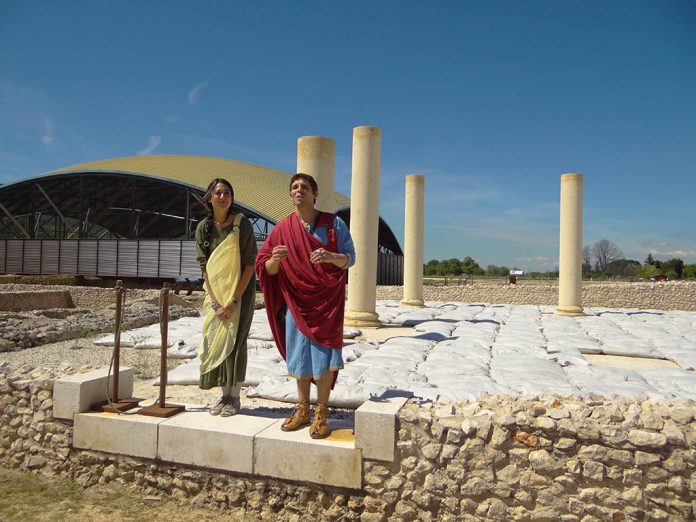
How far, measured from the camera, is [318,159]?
9.86 metres

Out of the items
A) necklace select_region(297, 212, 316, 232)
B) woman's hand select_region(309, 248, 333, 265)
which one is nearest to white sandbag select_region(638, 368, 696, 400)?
woman's hand select_region(309, 248, 333, 265)

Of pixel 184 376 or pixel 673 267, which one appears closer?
pixel 184 376

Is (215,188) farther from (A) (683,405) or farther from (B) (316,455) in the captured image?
(A) (683,405)

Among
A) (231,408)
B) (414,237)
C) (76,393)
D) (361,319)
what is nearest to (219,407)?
(231,408)

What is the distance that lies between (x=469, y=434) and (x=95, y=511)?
3.15 metres

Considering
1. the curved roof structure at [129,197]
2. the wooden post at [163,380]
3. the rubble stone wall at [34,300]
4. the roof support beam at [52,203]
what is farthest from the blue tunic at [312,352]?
the roof support beam at [52,203]

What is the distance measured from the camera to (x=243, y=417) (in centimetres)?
439

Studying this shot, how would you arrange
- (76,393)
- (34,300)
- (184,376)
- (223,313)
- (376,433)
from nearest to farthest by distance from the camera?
(376,433), (223,313), (76,393), (184,376), (34,300)

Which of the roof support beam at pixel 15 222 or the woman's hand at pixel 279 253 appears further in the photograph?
the roof support beam at pixel 15 222

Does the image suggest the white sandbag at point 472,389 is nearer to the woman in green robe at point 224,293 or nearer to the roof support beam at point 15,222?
the woman in green robe at point 224,293

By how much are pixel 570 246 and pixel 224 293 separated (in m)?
14.7

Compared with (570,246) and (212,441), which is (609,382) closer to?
(212,441)

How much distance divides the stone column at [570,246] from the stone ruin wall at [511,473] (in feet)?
43.3

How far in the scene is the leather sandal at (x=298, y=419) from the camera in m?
4.04
